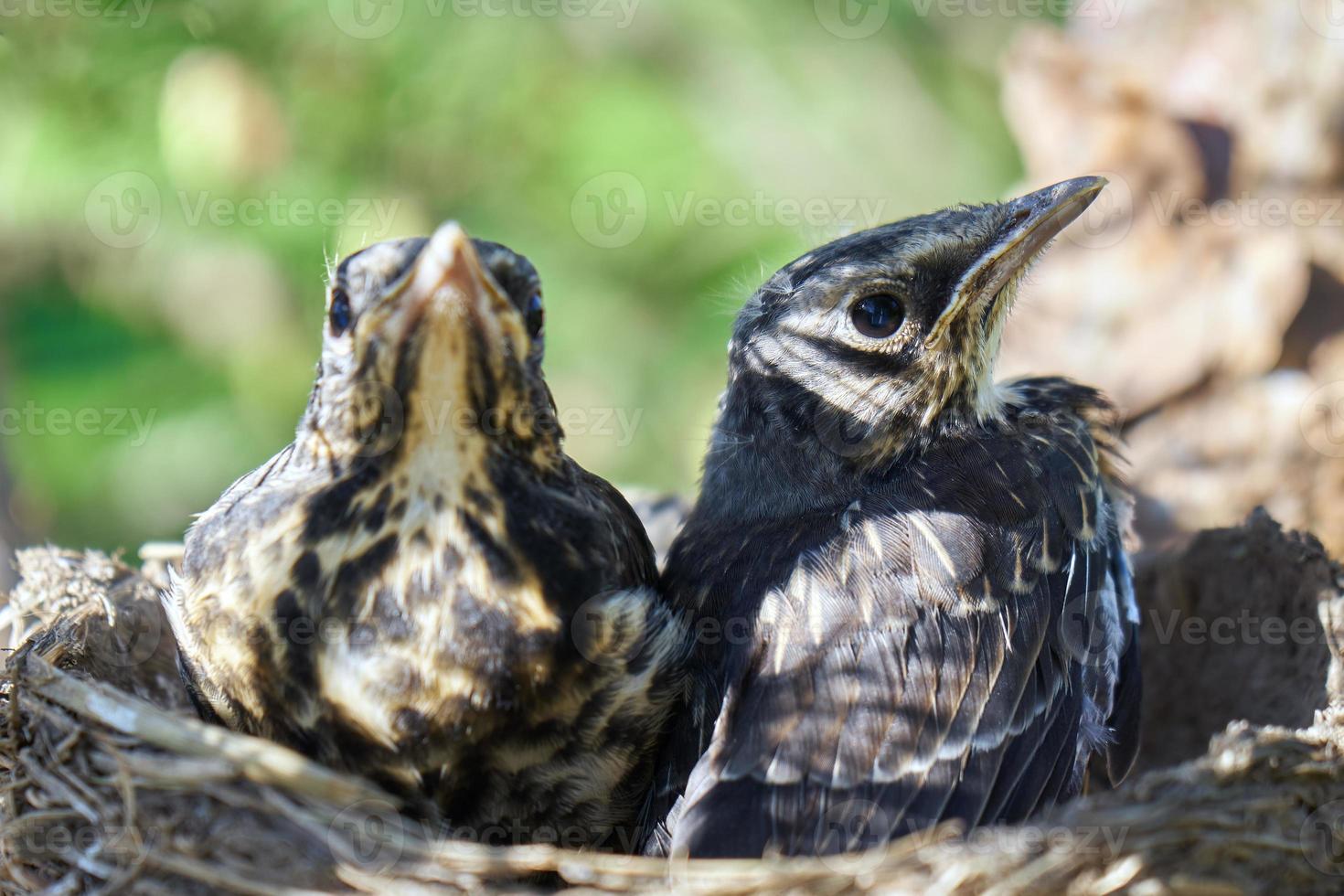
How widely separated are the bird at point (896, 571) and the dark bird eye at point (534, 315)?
70 centimetres

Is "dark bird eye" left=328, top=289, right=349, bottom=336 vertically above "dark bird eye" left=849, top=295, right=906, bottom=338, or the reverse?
"dark bird eye" left=849, top=295, right=906, bottom=338

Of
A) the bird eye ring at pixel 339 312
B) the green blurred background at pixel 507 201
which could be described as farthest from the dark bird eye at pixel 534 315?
the green blurred background at pixel 507 201

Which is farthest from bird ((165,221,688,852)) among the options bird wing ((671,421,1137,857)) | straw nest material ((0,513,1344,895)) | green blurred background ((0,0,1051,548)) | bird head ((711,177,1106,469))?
green blurred background ((0,0,1051,548))

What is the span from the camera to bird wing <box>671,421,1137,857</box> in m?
2.09

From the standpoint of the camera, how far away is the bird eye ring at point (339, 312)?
2.03 metres

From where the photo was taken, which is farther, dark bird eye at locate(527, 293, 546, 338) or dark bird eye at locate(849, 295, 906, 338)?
dark bird eye at locate(849, 295, 906, 338)

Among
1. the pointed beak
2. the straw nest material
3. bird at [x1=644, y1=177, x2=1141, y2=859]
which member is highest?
the pointed beak

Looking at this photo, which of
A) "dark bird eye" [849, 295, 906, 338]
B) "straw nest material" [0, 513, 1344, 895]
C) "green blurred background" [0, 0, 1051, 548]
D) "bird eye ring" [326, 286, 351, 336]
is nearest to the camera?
"straw nest material" [0, 513, 1344, 895]

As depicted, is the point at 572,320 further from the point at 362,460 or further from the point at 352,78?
the point at 362,460

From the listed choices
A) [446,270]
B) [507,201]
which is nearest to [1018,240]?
[446,270]

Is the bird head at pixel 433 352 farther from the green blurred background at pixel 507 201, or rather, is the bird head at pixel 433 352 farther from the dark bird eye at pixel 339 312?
the green blurred background at pixel 507 201

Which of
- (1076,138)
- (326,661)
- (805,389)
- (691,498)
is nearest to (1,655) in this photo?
(326,661)

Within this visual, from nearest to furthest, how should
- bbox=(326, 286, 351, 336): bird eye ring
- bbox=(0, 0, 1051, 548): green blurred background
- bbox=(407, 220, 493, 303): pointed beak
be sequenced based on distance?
bbox=(407, 220, 493, 303): pointed beak, bbox=(326, 286, 351, 336): bird eye ring, bbox=(0, 0, 1051, 548): green blurred background

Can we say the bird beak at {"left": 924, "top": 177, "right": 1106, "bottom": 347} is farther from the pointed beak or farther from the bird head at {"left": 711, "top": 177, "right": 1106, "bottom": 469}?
the pointed beak
